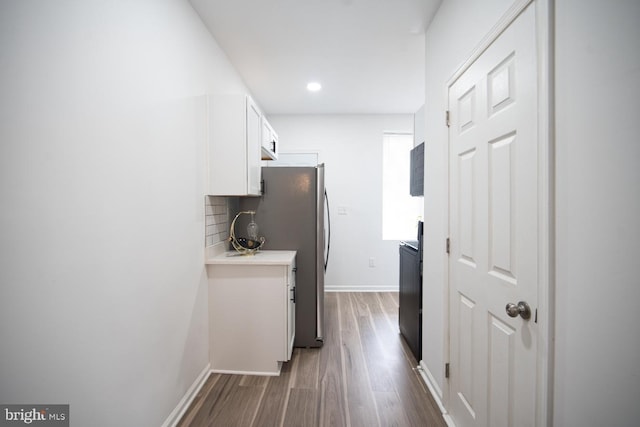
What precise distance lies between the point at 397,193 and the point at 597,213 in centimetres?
359

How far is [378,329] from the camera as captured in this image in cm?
293

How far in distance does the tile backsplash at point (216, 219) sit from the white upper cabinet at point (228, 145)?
0.15m

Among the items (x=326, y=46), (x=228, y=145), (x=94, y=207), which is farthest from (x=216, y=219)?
(x=326, y=46)

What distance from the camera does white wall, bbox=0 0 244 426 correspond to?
2.80 ft

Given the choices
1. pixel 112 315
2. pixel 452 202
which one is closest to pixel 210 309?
pixel 112 315

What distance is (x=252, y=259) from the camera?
214 cm

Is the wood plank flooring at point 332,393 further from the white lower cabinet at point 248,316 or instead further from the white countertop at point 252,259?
the white countertop at point 252,259

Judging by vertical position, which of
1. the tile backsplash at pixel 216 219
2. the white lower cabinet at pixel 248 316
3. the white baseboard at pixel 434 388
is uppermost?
the tile backsplash at pixel 216 219

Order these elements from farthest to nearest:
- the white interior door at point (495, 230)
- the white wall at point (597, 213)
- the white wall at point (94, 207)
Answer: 1. the white interior door at point (495, 230)
2. the white wall at point (94, 207)
3. the white wall at point (597, 213)

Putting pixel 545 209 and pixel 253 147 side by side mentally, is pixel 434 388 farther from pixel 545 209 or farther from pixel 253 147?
pixel 253 147

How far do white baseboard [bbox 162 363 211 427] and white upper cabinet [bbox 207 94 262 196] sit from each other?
1.33m

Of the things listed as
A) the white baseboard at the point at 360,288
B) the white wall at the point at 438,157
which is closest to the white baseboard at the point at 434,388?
the white wall at the point at 438,157

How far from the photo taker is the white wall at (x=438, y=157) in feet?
5.10

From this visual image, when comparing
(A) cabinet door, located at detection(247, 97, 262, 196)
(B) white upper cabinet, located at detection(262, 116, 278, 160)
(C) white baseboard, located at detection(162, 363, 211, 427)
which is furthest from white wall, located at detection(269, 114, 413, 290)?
(C) white baseboard, located at detection(162, 363, 211, 427)
